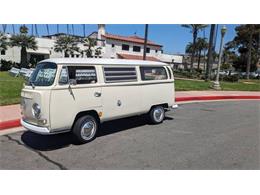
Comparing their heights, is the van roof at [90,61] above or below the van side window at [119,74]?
above

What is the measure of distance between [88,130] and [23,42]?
32623mm

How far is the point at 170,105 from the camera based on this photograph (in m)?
8.06

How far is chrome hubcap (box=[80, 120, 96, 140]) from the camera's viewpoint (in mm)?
5839

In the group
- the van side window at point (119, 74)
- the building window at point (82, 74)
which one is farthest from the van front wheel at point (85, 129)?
the van side window at point (119, 74)

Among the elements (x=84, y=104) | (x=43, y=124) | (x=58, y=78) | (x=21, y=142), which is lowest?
(x=21, y=142)

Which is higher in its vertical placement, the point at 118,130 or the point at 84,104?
the point at 84,104

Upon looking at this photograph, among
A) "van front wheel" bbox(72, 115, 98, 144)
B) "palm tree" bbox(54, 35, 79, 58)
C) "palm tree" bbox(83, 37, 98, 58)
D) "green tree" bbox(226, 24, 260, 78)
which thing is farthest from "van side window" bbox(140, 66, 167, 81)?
"green tree" bbox(226, 24, 260, 78)

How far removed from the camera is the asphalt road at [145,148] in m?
4.79

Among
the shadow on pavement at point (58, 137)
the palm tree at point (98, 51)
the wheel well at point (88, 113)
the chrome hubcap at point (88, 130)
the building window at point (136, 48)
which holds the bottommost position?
the shadow on pavement at point (58, 137)

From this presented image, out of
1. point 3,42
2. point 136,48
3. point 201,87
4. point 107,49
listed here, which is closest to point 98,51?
point 107,49

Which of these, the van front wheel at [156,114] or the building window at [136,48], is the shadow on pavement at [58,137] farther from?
the building window at [136,48]

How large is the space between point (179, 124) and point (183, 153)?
255 cm
